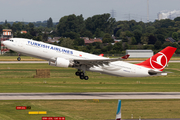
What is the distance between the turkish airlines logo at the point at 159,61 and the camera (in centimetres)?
6147

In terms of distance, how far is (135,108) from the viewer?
49031 mm

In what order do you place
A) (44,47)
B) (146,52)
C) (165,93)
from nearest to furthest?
1. (44,47)
2. (165,93)
3. (146,52)

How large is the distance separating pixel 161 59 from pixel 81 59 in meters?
16.7

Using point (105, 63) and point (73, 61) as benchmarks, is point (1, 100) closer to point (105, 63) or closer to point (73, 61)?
point (73, 61)

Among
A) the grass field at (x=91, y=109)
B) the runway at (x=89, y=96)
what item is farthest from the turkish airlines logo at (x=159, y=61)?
the grass field at (x=91, y=109)

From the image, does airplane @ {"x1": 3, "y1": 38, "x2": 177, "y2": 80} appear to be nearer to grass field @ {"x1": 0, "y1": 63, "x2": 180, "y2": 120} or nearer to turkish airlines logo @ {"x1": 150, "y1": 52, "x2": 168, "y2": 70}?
turkish airlines logo @ {"x1": 150, "y1": 52, "x2": 168, "y2": 70}

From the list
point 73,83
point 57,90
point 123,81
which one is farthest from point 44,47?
point 123,81

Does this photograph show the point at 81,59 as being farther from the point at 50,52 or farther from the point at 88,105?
the point at 88,105

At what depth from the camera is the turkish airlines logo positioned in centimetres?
6147

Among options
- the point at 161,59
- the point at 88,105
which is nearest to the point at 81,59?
the point at 88,105

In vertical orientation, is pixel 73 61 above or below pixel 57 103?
above

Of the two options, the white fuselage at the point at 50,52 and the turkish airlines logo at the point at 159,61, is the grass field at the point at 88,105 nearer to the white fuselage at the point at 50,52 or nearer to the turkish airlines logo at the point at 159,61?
the white fuselage at the point at 50,52

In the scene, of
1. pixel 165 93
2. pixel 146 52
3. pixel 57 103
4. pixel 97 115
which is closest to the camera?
pixel 97 115

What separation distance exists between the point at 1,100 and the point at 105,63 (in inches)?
805
